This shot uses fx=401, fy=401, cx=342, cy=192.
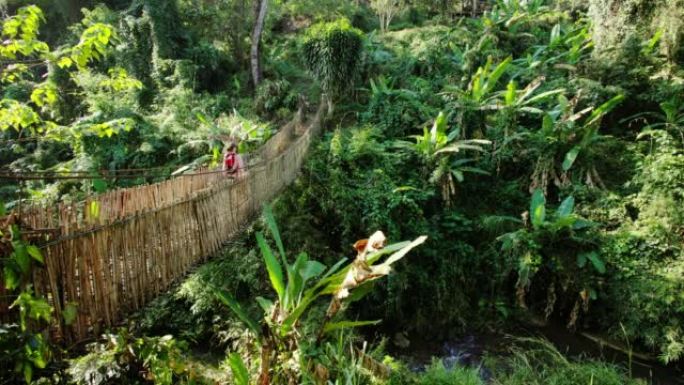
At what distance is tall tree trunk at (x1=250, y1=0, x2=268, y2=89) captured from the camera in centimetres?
1151

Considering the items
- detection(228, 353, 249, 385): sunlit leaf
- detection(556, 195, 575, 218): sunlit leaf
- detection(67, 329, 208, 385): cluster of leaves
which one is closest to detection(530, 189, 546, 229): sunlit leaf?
detection(556, 195, 575, 218): sunlit leaf

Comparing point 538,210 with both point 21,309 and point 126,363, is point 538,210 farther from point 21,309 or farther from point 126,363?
point 21,309

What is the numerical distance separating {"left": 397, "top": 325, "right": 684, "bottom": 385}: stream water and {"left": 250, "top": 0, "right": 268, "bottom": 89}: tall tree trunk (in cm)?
872

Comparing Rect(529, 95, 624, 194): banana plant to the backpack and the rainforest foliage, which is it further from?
the backpack

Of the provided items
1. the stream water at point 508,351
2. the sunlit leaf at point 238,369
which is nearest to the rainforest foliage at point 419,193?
the sunlit leaf at point 238,369

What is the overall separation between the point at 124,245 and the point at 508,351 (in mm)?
5514

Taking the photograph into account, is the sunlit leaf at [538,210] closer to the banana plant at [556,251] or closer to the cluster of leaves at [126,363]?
the banana plant at [556,251]

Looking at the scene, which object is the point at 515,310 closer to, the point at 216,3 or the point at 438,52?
the point at 438,52

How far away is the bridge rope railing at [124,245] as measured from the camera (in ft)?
6.88

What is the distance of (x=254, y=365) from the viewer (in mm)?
3412

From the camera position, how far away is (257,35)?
37.9 feet

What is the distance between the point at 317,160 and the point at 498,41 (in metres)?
7.18

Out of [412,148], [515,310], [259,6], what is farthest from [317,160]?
[259,6]

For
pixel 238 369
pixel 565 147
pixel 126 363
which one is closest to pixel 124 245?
pixel 126 363
